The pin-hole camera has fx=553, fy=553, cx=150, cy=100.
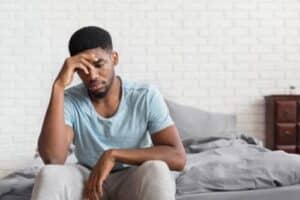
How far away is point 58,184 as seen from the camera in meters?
1.66

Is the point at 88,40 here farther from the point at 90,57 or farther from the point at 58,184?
the point at 58,184

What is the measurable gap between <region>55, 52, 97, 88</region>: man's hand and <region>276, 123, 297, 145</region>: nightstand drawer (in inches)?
86.3

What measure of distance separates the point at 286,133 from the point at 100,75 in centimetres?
218

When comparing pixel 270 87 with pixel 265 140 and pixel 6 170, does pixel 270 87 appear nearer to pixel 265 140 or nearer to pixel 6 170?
pixel 265 140

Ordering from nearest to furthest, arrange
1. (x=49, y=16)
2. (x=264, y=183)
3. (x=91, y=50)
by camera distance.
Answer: (x=91, y=50) < (x=264, y=183) < (x=49, y=16)

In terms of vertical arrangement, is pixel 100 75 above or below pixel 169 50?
below

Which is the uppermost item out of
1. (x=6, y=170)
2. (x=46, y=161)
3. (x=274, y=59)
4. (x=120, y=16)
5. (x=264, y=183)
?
(x=120, y=16)

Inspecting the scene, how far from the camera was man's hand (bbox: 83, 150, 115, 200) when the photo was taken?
174 centimetres

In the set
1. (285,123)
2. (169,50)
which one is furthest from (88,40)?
(285,123)

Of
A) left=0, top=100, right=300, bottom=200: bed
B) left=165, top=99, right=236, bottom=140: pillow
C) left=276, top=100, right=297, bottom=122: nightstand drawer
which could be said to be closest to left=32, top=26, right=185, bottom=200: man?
left=0, top=100, right=300, bottom=200: bed

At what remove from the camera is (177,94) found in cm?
398

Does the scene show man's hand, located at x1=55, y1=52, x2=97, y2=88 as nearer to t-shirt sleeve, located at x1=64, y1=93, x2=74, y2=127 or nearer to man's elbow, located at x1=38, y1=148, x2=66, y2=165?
t-shirt sleeve, located at x1=64, y1=93, x2=74, y2=127

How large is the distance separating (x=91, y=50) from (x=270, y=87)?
2.38 m

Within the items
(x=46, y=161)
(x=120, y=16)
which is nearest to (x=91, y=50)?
(x=46, y=161)
